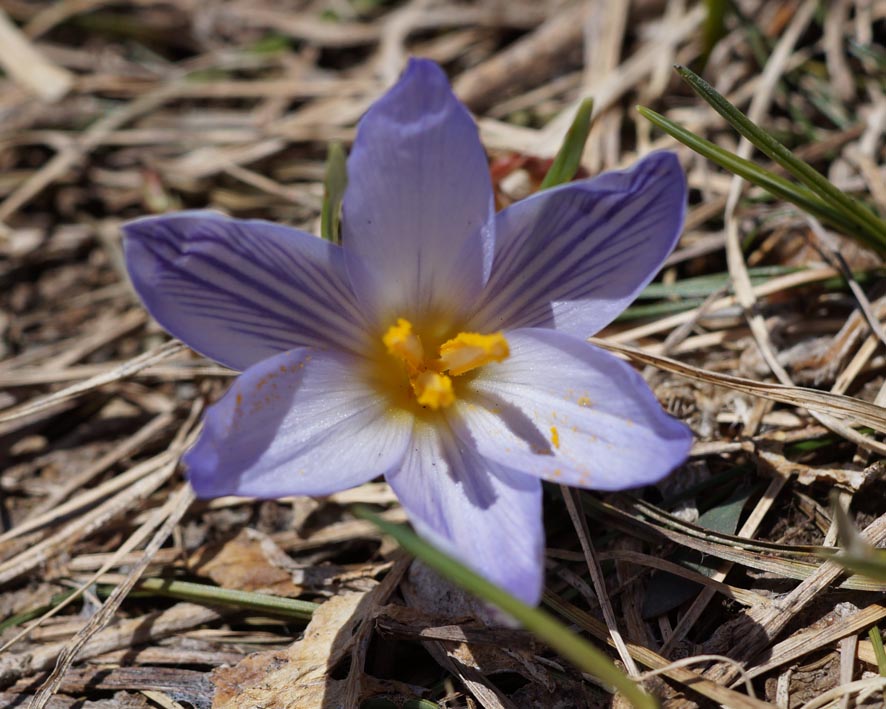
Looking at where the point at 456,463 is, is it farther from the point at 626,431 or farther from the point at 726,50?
the point at 726,50

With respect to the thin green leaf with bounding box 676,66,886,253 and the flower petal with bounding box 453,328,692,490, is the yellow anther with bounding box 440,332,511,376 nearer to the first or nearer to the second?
the flower petal with bounding box 453,328,692,490

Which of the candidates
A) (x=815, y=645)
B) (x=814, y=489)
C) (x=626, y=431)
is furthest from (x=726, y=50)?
(x=815, y=645)

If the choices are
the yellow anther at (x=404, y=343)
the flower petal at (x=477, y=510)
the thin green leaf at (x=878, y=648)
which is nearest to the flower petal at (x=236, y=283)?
the yellow anther at (x=404, y=343)

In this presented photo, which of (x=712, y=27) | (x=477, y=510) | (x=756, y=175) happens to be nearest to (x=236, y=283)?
(x=477, y=510)

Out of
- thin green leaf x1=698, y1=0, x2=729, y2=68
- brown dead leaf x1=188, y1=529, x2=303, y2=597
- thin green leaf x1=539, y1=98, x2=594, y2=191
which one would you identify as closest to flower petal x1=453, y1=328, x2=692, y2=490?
thin green leaf x1=539, y1=98, x2=594, y2=191

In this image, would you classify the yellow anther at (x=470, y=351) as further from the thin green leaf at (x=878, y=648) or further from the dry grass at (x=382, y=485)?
the thin green leaf at (x=878, y=648)

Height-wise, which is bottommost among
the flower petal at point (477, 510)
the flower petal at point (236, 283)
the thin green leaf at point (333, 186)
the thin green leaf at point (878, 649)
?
the thin green leaf at point (878, 649)
